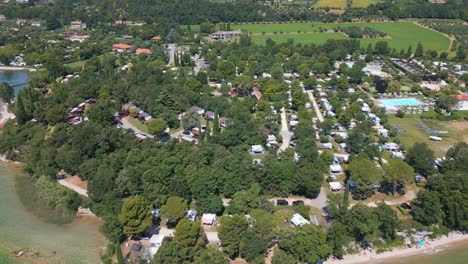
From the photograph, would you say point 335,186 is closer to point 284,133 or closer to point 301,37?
point 284,133

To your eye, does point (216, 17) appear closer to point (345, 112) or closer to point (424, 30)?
point (424, 30)

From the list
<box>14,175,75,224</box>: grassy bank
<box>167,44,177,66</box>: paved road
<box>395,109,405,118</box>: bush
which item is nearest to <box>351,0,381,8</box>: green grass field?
<box>167,44,177,66</box>: paved road

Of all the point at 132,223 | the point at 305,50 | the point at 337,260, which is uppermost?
the point at 305,50

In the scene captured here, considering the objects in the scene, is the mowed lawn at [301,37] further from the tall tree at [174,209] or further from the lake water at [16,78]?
the tall tree at [174,209]

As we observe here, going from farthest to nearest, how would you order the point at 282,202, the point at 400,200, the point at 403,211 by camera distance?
the point at 400,200 → the point at 282,202 → the point at 403,211

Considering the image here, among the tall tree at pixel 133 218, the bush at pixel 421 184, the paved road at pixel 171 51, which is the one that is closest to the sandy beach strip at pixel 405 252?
the bush at pixel 421 184

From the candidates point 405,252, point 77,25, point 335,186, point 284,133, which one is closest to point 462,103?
point 284,133

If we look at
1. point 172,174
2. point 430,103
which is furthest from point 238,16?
point 172,174

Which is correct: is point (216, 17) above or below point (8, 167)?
above
